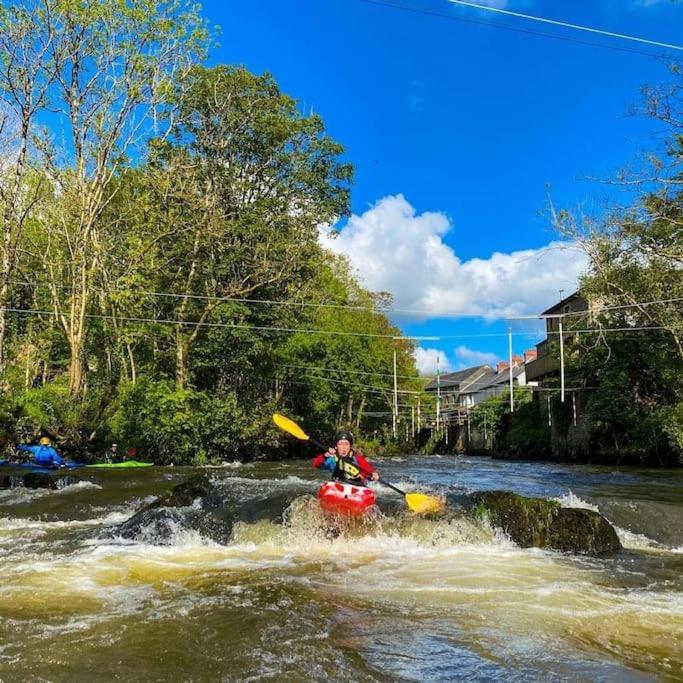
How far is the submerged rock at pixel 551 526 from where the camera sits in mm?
7500

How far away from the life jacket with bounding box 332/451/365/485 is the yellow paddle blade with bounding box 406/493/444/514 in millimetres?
711

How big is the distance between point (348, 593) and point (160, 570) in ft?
6.58

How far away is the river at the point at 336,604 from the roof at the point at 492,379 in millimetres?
52862

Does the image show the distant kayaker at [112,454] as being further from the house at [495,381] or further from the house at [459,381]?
the house at [459,381]

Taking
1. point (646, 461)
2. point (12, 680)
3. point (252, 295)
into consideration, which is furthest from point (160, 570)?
point (646, 461)

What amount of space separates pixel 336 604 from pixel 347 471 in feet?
11.6

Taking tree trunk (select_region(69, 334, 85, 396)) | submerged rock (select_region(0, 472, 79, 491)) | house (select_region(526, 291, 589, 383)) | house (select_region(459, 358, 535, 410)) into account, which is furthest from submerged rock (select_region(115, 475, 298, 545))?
house (select_region(459, 358, 535, 410))

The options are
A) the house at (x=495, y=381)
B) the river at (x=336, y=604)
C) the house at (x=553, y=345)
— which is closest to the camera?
the river at (x=336, y=604)

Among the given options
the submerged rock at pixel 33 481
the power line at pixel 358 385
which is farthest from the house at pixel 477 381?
the submerged rock at pixel 33 481

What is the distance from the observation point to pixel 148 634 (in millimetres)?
4164

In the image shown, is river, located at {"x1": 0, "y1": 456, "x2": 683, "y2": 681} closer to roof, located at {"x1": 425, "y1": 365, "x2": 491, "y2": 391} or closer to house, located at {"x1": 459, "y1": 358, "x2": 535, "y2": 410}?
→ house, located at {"x1": 459, "y1": 358, "x2": 535, "y2": 410}

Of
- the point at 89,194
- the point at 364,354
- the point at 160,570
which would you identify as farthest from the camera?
the point at 364,354

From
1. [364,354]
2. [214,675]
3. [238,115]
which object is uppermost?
[238,115]

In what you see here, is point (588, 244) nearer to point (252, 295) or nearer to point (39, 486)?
point (252, 295)
